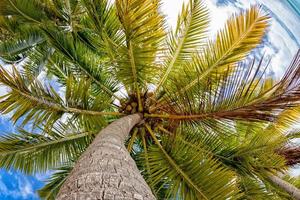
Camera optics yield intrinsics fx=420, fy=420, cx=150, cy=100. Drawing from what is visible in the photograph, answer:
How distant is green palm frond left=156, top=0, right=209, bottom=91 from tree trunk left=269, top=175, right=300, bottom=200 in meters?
2.25

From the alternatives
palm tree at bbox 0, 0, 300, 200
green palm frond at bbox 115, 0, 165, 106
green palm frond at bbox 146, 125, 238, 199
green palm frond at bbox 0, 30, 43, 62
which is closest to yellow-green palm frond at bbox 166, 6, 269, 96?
palm tree at bbox 0, 0, 300, 200

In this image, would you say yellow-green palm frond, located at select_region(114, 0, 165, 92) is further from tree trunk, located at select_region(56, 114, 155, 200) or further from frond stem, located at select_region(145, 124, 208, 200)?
tree trunk, located at select_region(56, 114, 155, 200)

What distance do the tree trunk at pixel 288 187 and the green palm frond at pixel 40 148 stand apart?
2776 millimetres

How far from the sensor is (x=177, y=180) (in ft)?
Answer: 17.3

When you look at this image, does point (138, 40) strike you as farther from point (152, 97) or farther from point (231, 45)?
point (231, 45)

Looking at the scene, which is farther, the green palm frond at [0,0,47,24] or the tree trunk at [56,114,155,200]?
the green palm frond at [0,0,47,24]

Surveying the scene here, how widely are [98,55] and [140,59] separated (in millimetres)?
2165

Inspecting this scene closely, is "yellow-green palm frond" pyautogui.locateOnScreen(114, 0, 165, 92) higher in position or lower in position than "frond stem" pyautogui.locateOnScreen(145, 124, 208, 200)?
higher

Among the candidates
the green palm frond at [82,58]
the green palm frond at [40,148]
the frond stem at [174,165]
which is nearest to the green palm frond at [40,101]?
the green palm frond at [40,148]

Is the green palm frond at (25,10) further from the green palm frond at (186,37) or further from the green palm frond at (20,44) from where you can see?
the green palm frond at (186,37)

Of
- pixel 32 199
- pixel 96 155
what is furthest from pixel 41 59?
pixel 32 199

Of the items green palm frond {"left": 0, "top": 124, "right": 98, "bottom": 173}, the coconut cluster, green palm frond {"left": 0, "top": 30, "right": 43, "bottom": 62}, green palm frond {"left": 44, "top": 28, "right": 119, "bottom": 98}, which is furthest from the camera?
green palm frond {"left": 0, "top": 30, "right": 43, "bottom": 62}

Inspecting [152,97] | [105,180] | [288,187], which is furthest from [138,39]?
[105,180]

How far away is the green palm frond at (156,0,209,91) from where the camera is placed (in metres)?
6.28
